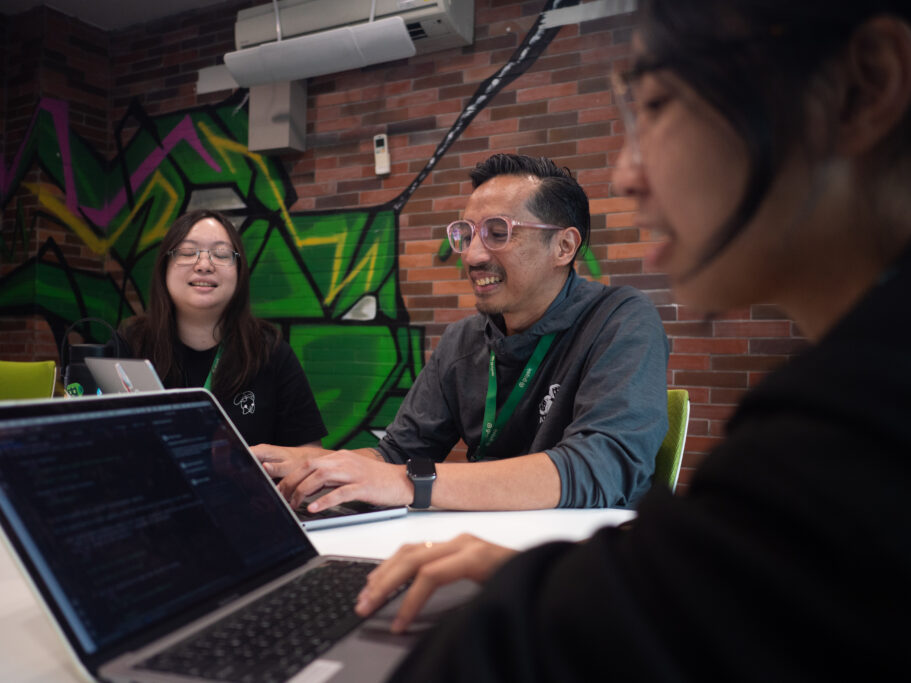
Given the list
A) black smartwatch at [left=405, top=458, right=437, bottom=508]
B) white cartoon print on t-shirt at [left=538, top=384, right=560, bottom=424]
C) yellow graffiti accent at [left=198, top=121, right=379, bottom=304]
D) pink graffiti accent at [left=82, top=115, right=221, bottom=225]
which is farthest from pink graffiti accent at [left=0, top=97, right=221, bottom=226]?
black smartwatch at [left=405, top=458, right=437, bottom=508]

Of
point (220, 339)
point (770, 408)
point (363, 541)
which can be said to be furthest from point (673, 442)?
point (220, 339)

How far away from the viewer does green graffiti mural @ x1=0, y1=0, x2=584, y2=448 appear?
420 cm

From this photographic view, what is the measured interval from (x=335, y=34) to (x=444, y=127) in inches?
31.7

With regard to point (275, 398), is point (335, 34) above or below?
above

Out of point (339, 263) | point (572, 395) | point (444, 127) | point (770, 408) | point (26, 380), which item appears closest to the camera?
point (770, 408)

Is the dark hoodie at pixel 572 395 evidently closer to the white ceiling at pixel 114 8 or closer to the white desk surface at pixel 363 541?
the white desk surface at pixel 363 541

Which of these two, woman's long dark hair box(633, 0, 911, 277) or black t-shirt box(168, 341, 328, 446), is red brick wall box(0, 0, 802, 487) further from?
woman's long dark hair box(633, 0, 911, 277)

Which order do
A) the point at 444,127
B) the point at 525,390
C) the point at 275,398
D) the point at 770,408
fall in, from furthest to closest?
the point at 444,127 < the point at 275,398 < the point at 525,390 < the point at 770,408

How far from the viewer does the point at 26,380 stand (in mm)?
2742

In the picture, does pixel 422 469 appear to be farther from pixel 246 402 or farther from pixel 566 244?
pixel 246 402

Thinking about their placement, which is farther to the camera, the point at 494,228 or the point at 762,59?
the point at 494,228

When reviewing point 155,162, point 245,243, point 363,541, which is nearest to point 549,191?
point 363,541

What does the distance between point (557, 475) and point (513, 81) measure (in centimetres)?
310

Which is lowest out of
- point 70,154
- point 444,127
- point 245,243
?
point 245,243
